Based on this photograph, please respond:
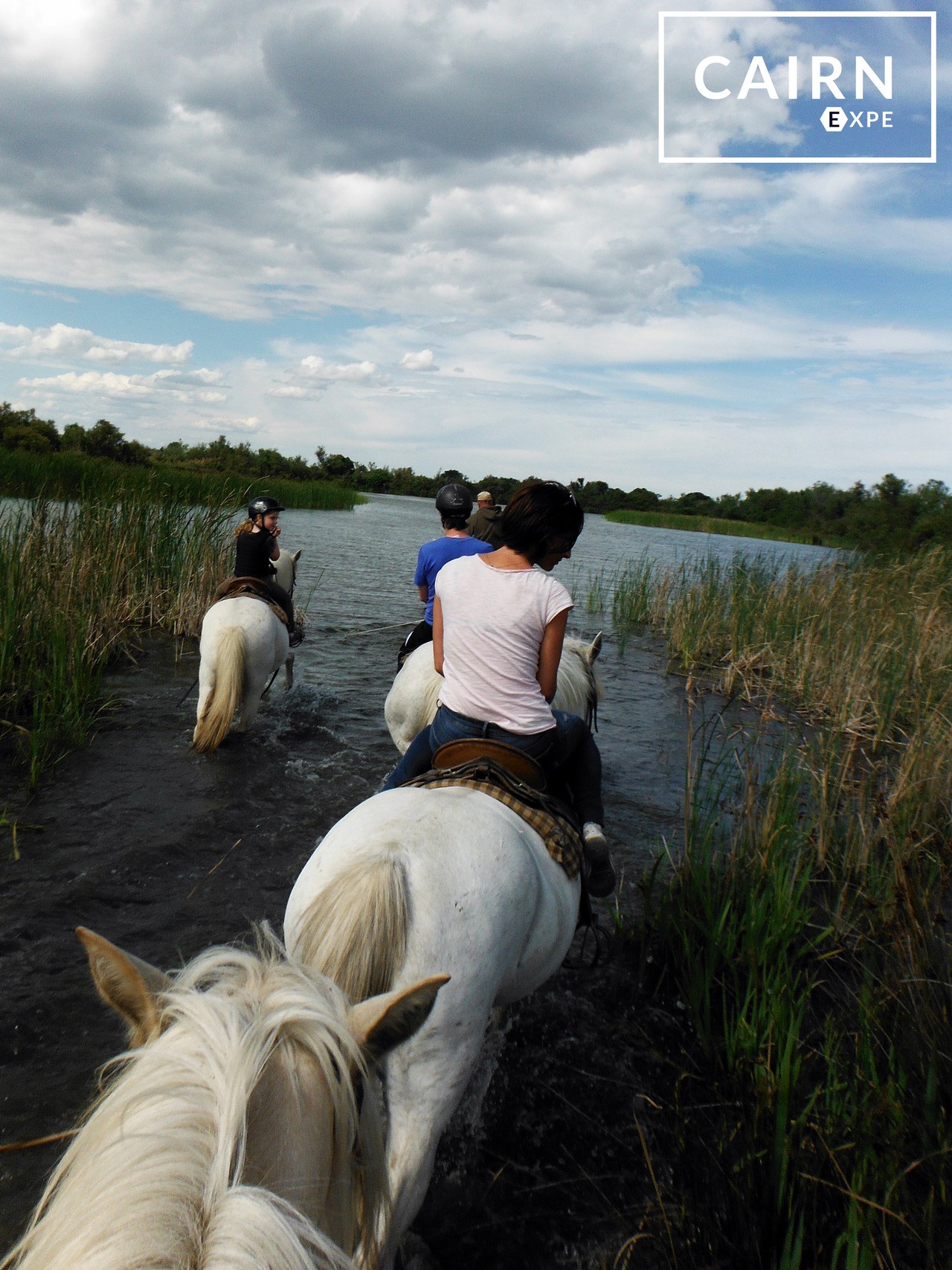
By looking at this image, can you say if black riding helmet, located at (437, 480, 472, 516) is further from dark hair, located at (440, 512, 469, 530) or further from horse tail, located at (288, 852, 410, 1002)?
horse tail, located at (288, 852, 410, 1002)

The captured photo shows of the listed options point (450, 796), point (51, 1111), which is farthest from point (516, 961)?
point (51, 1111)

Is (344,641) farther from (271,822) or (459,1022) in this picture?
(459,1022)

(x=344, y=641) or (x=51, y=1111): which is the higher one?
(x=344, y=641)

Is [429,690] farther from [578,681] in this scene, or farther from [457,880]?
[457,880]

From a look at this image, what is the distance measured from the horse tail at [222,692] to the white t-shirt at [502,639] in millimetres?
3792

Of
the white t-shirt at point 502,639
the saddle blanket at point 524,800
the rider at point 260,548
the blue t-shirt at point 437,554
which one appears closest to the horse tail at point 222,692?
the rider at point 260,548

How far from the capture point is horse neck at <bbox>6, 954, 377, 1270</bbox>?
899mm

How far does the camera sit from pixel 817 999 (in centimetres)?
369

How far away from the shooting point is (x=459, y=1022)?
1892 mm

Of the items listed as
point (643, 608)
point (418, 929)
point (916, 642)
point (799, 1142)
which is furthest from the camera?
point (643, 608)

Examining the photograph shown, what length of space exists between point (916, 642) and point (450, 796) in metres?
6.27

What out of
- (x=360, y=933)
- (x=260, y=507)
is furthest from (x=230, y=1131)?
(x=260, y=507)

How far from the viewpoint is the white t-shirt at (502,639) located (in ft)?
9.42

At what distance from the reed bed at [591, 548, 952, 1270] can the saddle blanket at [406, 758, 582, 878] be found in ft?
2.86
